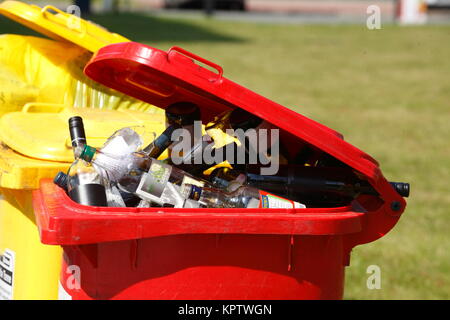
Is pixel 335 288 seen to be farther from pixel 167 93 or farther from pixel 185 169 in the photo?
pixel 167 93

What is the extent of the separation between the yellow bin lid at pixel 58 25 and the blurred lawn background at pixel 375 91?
1.73 metres

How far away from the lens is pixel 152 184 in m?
2.02

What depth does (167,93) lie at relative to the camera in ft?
7.48

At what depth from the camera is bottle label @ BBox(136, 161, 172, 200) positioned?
6.61 feet

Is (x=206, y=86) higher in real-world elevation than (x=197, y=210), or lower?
higher

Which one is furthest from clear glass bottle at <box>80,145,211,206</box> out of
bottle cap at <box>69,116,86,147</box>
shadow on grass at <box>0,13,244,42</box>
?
shadow on grass at <box>0,13,244,42</box>

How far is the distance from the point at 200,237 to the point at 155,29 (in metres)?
13.4

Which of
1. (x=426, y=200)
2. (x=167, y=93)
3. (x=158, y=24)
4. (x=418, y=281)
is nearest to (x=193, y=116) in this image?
(x=167, y=93)

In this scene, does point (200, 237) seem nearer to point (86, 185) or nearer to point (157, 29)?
point (86, 185)

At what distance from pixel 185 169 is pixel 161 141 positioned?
13 centimetres

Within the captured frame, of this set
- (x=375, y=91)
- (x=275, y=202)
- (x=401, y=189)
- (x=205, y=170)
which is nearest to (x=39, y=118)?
(x=205, y=170)

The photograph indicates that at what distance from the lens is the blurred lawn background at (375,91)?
12.7 ft

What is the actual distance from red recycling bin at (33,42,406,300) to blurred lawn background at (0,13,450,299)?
1.52 meters

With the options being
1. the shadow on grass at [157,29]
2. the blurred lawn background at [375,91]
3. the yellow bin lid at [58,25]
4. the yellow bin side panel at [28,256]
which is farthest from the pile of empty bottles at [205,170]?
the shadow on grass at [157,29]
